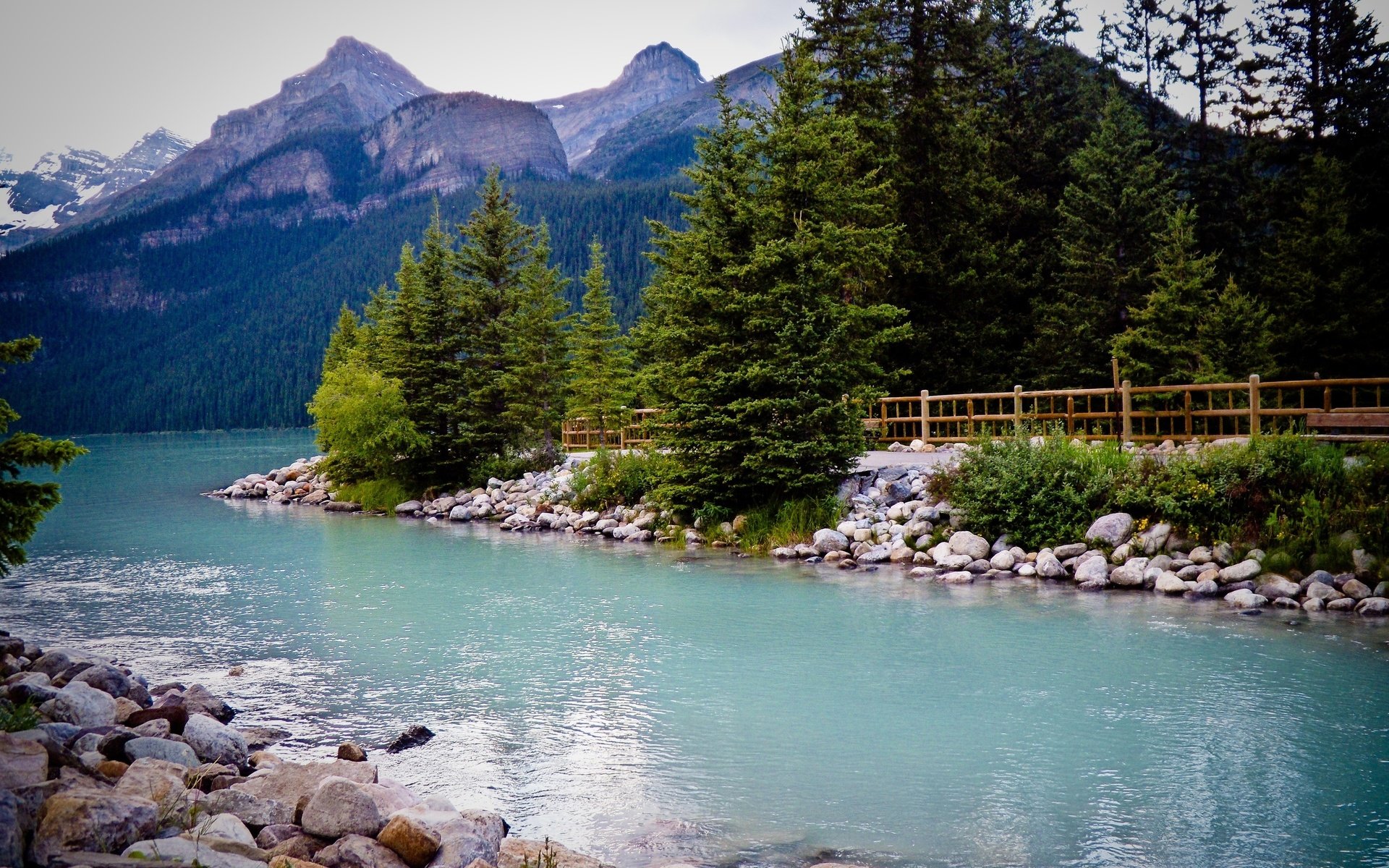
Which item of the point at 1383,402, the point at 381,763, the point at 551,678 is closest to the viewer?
the point at 381,763

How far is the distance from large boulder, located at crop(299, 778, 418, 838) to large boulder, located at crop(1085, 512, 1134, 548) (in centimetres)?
1378

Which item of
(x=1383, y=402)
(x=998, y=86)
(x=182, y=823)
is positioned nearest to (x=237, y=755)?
(x=182, y=823)

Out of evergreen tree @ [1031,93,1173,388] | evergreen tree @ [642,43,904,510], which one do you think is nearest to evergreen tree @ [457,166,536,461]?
evergreen tree @ [642,43,904,510]

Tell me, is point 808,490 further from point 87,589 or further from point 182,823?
point 182,823

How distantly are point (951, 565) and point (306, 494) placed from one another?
31041 millimetres

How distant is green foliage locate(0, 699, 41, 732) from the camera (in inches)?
262

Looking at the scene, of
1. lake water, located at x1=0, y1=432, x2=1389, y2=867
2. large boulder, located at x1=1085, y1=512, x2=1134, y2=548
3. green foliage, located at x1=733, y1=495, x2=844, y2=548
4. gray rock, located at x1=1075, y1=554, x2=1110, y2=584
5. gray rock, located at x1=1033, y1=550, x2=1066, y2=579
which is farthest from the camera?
green foliage, located at x1=733, y1=495, x2=844, y2=548

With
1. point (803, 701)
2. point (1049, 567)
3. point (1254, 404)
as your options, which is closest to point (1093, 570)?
point (1049, 567)

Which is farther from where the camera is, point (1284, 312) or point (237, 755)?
point (1284, 312)

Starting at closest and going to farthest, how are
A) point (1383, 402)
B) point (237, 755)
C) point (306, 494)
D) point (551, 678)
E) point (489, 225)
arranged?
point (237, 755)
point (551, 678)
point (1383, 402)
point (489, 225)
point (306, 494)

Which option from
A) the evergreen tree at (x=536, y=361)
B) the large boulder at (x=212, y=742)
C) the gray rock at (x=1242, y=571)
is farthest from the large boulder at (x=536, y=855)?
the evergreen tree at (x=536, y=361)

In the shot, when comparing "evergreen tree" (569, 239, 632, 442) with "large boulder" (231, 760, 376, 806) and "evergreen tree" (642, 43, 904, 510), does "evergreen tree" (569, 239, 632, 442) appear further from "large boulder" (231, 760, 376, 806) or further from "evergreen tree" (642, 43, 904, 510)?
"large boulder" (231, 760, 376, 806)

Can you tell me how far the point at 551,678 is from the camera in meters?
11.4

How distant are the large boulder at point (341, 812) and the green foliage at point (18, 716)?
224 centimetres
